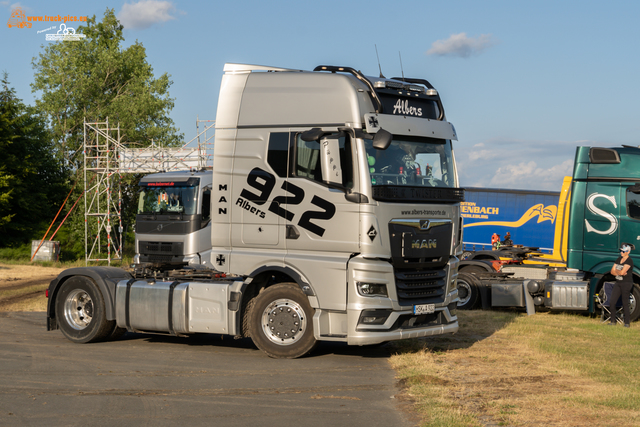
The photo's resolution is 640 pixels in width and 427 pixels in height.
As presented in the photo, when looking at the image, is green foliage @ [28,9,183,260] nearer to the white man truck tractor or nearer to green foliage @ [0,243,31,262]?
green foliage @ [0,243,31,262]

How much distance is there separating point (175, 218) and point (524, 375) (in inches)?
501

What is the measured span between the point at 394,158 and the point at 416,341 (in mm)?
3731

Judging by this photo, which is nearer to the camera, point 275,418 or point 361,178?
point 275,418

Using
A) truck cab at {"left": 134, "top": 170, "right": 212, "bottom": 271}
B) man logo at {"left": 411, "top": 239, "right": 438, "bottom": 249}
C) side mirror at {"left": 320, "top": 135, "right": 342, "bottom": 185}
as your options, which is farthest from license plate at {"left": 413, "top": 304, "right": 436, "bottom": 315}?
truck cab at {"left": 134, "top": 170, "right": 212, "bottom": 271}

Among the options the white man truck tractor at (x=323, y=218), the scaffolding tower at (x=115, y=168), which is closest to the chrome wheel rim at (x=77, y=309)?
the white man truck tractor at (x=323, y=218)

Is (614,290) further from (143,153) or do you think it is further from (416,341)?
(143,153)

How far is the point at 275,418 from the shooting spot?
6.62 meters

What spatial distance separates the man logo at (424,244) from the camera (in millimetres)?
9453

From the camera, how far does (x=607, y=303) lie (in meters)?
14.5

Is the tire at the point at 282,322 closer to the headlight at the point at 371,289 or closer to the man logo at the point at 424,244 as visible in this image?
the headlight at the point at 371,289

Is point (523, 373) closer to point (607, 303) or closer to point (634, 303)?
point (607, 303)

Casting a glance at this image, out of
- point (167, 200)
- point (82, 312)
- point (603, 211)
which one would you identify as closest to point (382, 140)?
point (82, 312)

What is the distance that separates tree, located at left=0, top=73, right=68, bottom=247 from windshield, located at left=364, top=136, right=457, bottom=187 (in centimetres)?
3671

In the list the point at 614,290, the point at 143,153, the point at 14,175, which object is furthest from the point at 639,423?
the point at 14,175
